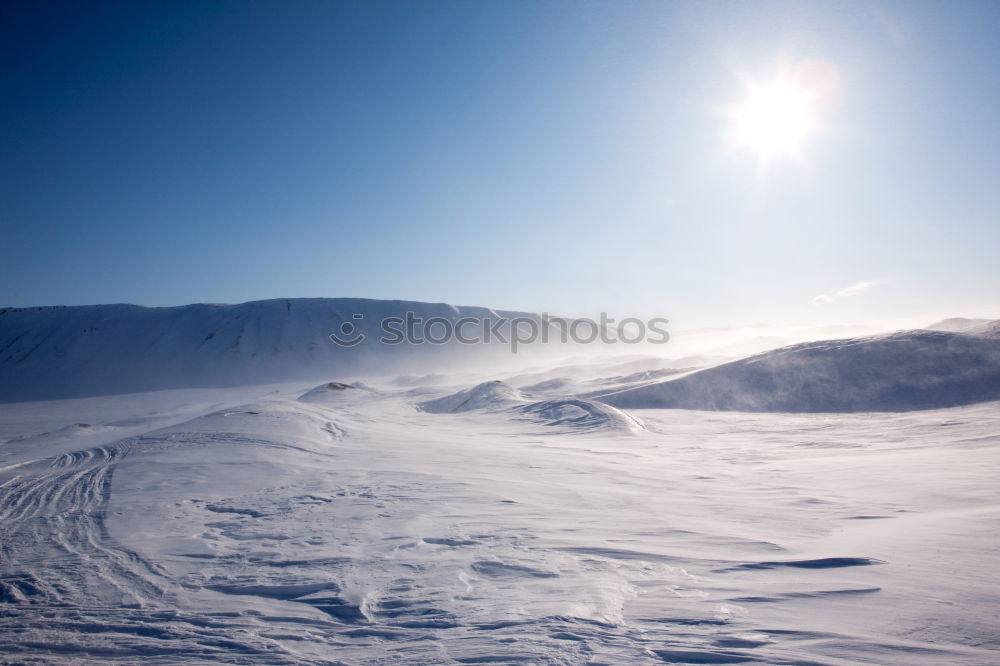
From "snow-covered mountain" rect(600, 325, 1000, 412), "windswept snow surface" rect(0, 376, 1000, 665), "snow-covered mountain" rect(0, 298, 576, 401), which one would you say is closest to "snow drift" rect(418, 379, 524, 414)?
Answer: "snow-covered mountain" rect(600, 325, 1000, 412)

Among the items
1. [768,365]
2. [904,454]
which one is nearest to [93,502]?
[904,454]

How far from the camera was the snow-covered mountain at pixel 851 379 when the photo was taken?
14.2 m

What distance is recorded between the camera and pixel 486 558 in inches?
137

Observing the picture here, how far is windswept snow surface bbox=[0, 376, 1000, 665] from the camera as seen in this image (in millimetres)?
2436

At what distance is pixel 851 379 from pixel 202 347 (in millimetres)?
43138

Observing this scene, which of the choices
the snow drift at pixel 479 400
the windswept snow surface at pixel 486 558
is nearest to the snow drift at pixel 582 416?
the snow drift at pixel 479 400

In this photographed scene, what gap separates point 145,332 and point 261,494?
4677 cm

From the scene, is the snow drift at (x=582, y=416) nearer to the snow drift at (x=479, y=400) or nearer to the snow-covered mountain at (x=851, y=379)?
the snow drift at (x=479, y=400)

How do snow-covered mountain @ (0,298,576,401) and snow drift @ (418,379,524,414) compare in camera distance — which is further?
snow-covered mountain @ (0,298,576,401)

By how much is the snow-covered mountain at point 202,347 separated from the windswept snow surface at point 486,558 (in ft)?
113

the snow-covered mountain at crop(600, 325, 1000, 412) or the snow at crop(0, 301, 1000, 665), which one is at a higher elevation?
the snow-covered mountain at crop(600, 325, 1000, 412)

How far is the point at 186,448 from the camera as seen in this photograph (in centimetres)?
703

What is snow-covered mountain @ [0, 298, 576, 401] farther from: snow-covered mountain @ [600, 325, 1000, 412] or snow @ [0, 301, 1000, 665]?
snow @ [0, 301, 1000, 665]

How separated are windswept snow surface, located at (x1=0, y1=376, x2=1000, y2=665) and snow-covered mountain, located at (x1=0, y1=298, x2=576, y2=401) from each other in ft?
113
